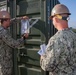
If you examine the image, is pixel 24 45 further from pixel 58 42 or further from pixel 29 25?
pixel 58 42

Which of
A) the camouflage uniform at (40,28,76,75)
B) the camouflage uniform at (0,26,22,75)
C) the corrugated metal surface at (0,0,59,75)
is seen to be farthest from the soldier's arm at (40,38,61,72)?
the camouflage uniform at (0,26,22,75)

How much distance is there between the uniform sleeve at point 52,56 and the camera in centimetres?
256

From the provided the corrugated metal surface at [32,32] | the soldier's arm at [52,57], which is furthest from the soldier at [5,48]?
the soldier's arm at [52,57]

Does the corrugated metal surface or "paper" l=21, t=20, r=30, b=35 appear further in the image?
"paper" l=21, t=20, r=30, b=35

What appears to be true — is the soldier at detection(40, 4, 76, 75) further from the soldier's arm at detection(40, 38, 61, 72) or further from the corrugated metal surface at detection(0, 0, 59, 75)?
the corrugated metal surface at detection(0, 0, 59, 75)

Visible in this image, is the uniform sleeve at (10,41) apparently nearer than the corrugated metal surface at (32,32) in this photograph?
No

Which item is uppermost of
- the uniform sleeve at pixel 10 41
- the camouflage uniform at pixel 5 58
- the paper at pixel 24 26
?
the paper at pixel 24 26

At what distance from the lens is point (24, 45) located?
3.83 meters

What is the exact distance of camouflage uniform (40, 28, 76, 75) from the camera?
101 inches

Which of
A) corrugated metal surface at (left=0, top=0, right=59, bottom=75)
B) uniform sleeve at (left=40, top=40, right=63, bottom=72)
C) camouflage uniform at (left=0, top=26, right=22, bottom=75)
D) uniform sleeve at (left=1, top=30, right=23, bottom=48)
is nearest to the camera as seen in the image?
uniform sleeve at (left=40, top=40, right=63, bottom=72)

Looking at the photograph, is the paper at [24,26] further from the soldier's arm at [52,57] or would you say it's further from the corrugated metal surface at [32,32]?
the soldier's arm at [52,57]

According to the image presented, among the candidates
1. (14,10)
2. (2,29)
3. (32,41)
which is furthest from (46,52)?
(14,10)

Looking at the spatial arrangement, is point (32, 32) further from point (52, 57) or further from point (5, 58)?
point (52, 57)

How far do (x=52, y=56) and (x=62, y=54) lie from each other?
0.12 metres
